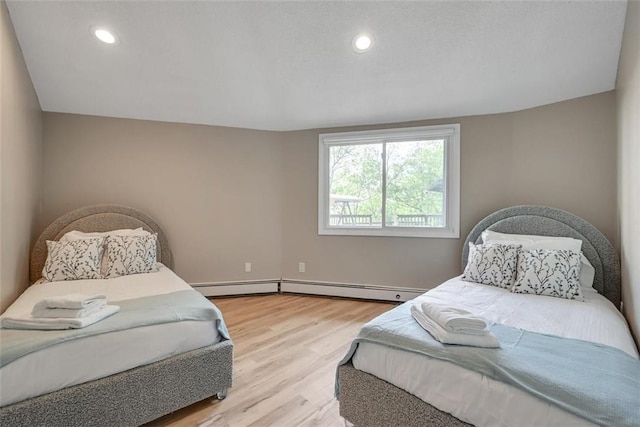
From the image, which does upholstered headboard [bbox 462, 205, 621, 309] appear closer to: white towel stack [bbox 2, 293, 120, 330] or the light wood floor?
the light wood floor

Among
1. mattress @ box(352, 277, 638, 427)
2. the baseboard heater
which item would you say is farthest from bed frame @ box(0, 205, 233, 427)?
the baseboard heater

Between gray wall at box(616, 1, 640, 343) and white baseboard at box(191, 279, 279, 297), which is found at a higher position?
gray wall at box(616, 1, 640, 343)

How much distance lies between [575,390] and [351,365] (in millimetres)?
908

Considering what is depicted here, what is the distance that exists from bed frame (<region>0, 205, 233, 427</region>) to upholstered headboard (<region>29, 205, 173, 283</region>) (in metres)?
2.11

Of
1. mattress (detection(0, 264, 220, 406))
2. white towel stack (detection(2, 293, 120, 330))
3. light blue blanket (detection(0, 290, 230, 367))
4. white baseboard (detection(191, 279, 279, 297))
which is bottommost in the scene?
white baseboard (detection(191, 279, 279, 297))

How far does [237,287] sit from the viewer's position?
390 cm

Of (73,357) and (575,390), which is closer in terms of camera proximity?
(575,390)

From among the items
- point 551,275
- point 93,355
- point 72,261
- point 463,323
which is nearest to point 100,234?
point 72,261

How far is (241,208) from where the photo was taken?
3.96 metres

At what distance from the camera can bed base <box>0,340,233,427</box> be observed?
1296 millimetres

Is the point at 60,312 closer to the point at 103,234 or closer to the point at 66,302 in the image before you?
the point at 66,302

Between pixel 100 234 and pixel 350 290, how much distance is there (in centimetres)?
284

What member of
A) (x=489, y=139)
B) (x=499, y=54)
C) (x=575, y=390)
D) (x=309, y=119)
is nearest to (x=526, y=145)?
(x=489, y=139)

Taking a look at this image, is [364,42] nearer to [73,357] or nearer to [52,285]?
[73,357]
